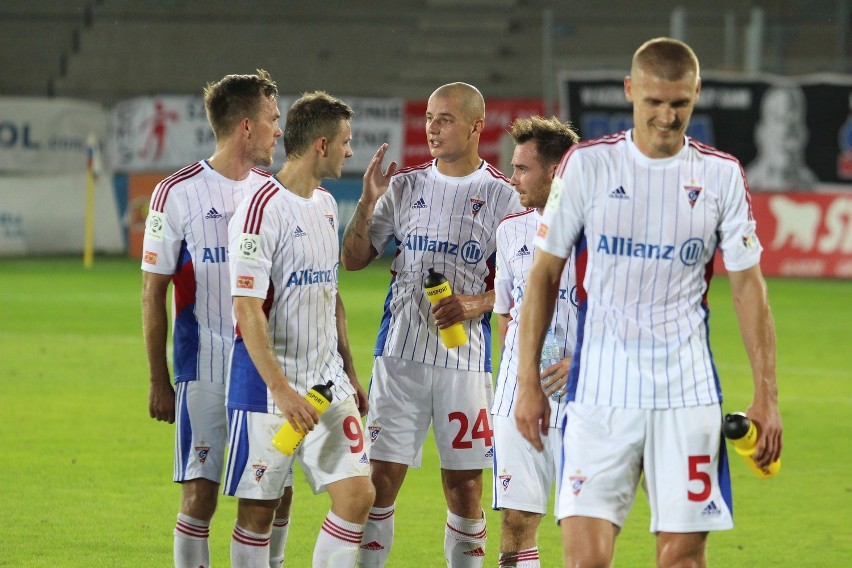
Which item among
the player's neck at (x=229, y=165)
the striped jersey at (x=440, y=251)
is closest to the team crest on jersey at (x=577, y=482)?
the striped jersey at (x=440, y=251)

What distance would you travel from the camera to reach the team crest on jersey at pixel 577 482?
4.52 m

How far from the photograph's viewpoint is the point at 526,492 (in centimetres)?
572

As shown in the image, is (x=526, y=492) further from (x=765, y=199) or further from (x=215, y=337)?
(x=765, y=199)

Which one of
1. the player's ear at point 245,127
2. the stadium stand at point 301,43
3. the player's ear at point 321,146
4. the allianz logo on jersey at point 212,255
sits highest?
the stadium stand at point 301,43

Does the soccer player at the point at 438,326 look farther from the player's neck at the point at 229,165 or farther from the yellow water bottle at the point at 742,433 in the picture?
the yellow water bottle at the point at 742,433

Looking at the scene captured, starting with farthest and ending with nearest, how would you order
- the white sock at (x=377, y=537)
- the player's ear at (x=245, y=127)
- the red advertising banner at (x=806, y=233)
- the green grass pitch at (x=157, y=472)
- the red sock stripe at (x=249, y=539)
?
the red advertising banner at (x=806, y=233) < the green grass pitch at (x=157, y=472) < the white sock at (x=377, y=537) < the player's ear at (x=245, y=127) < the red sock stripe at (x=249, y=539)

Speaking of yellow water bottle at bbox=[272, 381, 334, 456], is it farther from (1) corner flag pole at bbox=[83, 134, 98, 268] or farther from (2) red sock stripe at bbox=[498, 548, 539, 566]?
(1) corner flag pole at bbox=[83, 134, 98, 268]

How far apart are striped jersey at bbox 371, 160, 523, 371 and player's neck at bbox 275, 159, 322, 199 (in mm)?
1039

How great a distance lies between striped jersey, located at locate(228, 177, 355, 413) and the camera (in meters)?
5.31

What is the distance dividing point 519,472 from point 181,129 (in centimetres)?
2389

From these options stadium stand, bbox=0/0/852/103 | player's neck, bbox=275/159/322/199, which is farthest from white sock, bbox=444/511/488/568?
stadium stand, bbox=0/0/852/103

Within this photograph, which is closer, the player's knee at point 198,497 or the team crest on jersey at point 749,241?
the team crest on jersey at point 749,241

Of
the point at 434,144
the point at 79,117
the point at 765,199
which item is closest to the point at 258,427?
the point at 434,144

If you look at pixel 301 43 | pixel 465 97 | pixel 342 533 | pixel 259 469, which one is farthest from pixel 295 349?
pixel 301 43
